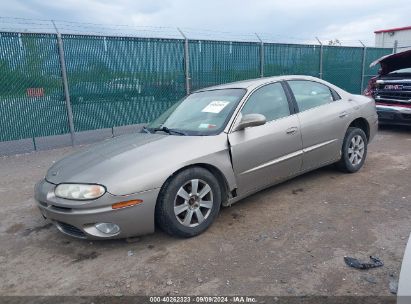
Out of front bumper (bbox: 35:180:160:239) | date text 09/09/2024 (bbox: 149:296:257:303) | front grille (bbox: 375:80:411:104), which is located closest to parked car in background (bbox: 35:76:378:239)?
front bumper (bbox: 35:180:160:239)

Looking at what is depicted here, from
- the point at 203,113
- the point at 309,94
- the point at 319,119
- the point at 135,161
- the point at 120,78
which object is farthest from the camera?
the point at 120,78

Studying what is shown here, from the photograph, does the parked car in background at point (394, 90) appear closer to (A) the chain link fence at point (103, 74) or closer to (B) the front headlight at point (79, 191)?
(A) the chain link fence at point (103, 74)

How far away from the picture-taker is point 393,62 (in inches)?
318

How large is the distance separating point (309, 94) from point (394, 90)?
4313 millimetres

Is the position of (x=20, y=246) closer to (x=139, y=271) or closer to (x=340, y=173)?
(x=139, y=271)

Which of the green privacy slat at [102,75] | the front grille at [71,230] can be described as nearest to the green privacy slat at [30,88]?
the green privacy slat at [102,75]

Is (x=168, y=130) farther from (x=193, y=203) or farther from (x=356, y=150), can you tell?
(x=356, y=150)

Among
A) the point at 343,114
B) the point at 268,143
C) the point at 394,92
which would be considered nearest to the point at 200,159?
the point at 268,143

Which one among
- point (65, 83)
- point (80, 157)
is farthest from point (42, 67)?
point (80, 157)

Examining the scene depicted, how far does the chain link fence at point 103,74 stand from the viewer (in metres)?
7.11

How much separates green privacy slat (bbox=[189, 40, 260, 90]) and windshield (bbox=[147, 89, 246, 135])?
5.00m

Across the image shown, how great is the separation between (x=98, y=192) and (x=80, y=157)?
2.73 feet

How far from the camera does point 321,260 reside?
111 inches

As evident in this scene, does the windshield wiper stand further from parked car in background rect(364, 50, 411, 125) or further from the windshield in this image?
parked car in background rect(364, 50, 411, 125)
